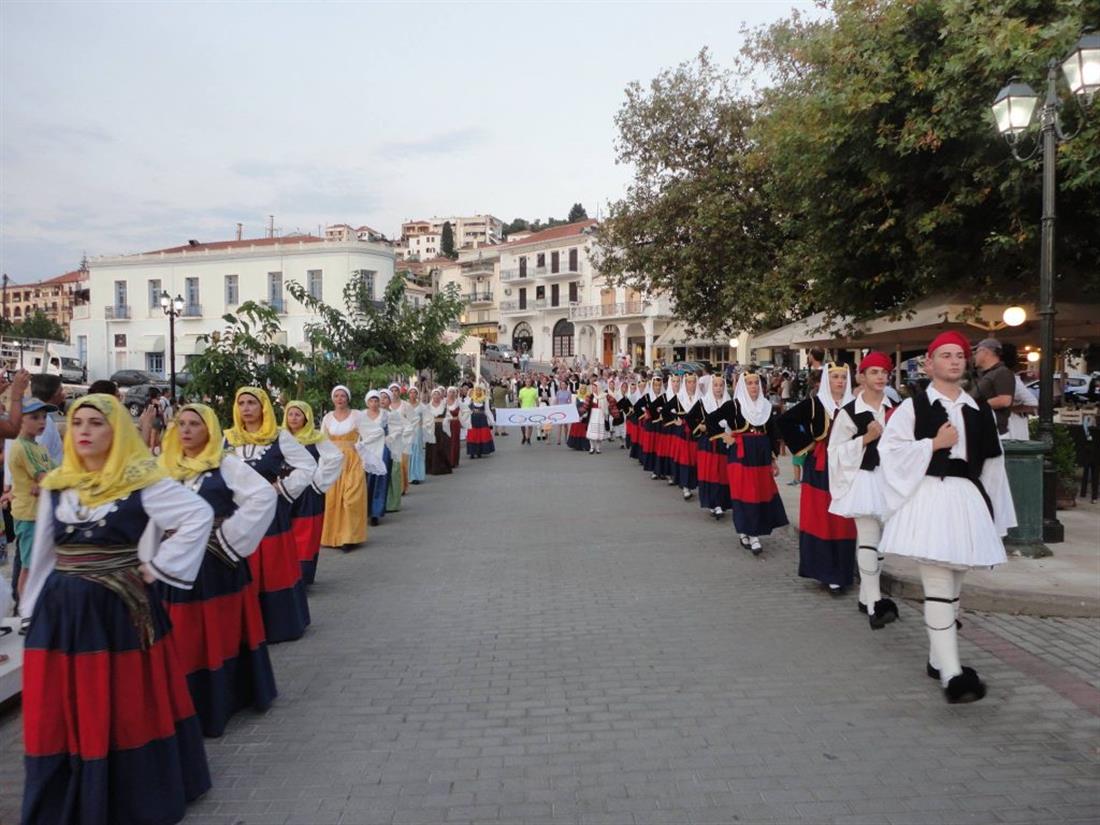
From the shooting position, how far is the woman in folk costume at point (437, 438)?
17766mm

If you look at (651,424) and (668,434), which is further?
(651,424)

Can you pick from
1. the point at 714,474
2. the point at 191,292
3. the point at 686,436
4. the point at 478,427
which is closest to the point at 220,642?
the point at 714,474

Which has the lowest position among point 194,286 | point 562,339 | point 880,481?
point 880,481

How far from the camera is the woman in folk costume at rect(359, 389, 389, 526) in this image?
11.1 m

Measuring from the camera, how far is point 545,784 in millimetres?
3932

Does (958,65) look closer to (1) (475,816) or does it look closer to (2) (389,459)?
(2) (389,459)

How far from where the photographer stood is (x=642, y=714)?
4.73m

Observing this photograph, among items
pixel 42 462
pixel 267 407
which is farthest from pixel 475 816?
pixel 42 462

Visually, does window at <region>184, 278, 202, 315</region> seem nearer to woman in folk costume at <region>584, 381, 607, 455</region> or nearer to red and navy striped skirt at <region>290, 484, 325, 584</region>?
woman in folk costume at <region>584, 381, 607, 455</region>

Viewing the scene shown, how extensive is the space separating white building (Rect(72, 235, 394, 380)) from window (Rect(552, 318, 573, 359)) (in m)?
23.1

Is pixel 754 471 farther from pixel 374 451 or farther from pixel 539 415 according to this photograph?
pixel 539 415

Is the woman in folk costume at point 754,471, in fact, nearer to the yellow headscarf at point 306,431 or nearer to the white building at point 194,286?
the yellow headscarf at point 306,431

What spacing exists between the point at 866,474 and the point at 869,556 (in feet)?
2.06

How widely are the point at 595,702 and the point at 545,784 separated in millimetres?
1045
